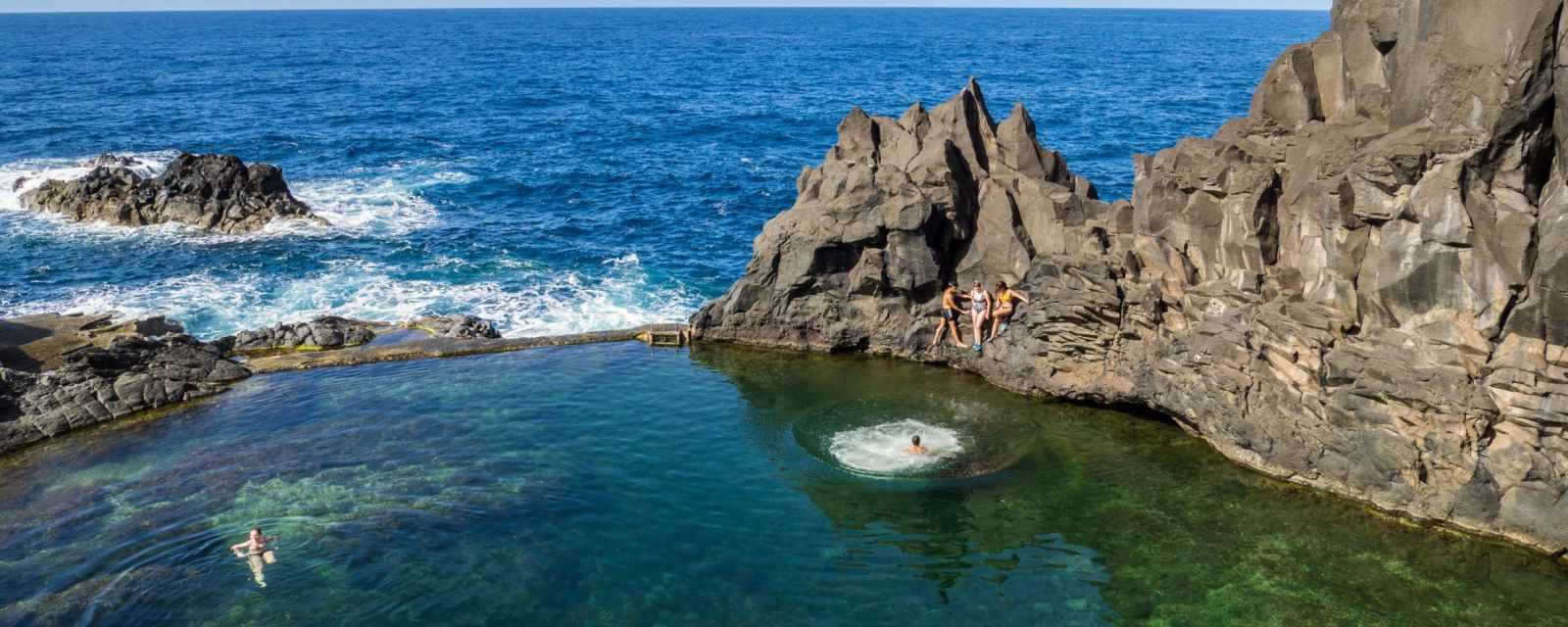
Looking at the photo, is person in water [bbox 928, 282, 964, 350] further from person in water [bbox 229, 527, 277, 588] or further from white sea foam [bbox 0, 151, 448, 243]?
white sea foam [bbox 0, 151, 448, 243]

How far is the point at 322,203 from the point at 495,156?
20.2 metres

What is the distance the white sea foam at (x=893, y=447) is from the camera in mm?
30359

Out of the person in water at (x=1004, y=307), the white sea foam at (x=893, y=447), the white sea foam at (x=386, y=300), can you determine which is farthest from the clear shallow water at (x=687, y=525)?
the white sea foam at (x=386, y=300)

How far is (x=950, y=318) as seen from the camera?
3756 centimetres

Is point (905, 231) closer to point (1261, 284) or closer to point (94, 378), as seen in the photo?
point (1261, 284)

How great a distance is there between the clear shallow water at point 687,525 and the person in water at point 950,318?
208 cm

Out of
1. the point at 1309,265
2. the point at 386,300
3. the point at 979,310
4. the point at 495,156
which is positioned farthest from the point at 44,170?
the point at 1309,265

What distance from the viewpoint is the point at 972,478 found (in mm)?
29703

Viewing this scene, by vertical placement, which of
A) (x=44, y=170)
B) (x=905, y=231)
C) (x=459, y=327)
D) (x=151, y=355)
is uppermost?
(x=905, y=231)

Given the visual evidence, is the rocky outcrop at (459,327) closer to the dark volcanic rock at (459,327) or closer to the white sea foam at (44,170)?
the dark volcanic rock at (459,327)

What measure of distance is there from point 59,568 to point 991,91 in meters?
108

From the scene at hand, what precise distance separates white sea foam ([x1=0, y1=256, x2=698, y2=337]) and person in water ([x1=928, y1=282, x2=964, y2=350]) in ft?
47.3


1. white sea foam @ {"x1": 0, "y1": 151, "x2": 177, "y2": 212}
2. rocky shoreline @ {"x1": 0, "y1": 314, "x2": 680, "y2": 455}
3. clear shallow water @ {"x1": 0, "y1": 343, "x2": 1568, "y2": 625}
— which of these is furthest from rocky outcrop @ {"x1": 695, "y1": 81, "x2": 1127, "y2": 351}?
white sea foam @ {"x1": 0, "y1": 151, "x2": 177, "y2": 212}

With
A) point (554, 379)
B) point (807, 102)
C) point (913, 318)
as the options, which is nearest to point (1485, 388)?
point (913, 318)
